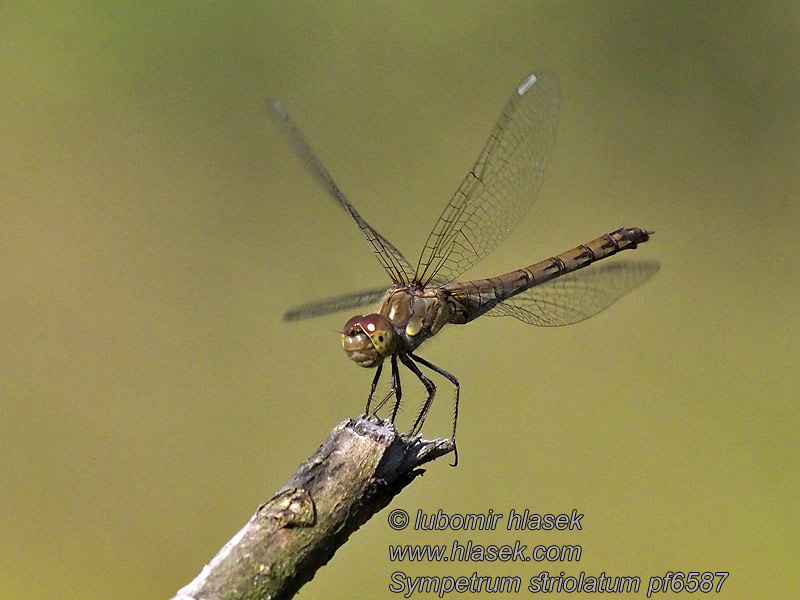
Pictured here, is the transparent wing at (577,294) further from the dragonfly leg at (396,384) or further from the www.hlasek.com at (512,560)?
the www.hlasek.com at (512,560)

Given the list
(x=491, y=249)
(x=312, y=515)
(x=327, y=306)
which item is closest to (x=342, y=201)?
(x=327, y=306)

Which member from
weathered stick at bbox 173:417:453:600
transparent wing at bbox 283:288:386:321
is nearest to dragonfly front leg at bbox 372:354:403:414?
transparent wing at bbox 283:288:386:321

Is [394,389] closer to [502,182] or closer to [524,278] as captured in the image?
[524,278]

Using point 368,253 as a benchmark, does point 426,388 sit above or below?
below

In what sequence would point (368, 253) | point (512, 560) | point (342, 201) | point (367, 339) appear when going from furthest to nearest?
point (368, 253), point (512, 560), point (342, 201), point (367, 339)

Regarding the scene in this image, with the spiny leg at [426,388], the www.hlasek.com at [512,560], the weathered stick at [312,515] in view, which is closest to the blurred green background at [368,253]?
the www.hlasek.com at [512,560]

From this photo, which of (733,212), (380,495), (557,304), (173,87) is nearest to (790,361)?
(733,212)

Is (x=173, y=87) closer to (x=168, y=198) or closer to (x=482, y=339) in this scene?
(x=168, y=198)
